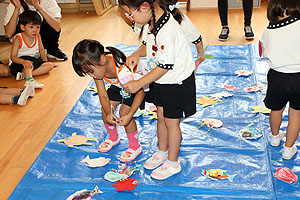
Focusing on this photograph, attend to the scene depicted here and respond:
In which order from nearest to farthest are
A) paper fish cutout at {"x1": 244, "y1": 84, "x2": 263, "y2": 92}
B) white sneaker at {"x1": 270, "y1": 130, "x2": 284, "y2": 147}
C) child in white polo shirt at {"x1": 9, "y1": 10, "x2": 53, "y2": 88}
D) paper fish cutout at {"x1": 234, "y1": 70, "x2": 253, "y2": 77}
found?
white sneaker at {"x1": 270, "y1": 130, "x2": 284, "y2": 147} < paper fish cutout at {"x1": 244, "y1": 84, "x2": 263, "y2": 92} < paper fish cutout at {"x1": 234, "y1": 70, "x2": 253, "y2": 77} < child in white polo shirt at {"x1": 9, "y1": 10, "x2": 53, "y2": 88}

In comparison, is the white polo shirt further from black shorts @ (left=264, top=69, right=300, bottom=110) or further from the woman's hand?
black shorts @ (left=264, top=69, right=300, bottom=110)

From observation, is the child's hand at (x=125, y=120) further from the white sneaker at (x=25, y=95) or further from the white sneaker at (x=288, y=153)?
the white sneaker at (x=25, y=95)

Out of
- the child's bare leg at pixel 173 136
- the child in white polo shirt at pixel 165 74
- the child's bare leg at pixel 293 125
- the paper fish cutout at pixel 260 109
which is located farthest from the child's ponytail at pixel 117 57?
the paper fish cutout at pixel 260 109

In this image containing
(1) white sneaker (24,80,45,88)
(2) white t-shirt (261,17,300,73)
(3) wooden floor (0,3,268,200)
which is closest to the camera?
(2) white t-shirt (261,17,300,73)

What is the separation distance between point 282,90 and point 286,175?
1.27 feet

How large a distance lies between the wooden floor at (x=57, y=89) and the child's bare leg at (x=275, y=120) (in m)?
1.25

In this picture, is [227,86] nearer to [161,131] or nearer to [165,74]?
[161,131]

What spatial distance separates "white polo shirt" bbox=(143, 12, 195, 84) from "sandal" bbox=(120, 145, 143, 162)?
473 millimetres

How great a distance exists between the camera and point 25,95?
2635 millimetres

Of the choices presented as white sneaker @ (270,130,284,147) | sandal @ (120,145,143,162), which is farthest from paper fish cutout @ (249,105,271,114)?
sandal @ (120,145,143,162)

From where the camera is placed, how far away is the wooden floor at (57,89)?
2.05 m

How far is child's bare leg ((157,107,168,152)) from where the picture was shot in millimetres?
1803

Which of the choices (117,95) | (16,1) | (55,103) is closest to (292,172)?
(117,95)

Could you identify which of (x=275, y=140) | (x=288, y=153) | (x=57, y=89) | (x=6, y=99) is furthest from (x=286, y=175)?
(x=6, y=99)
